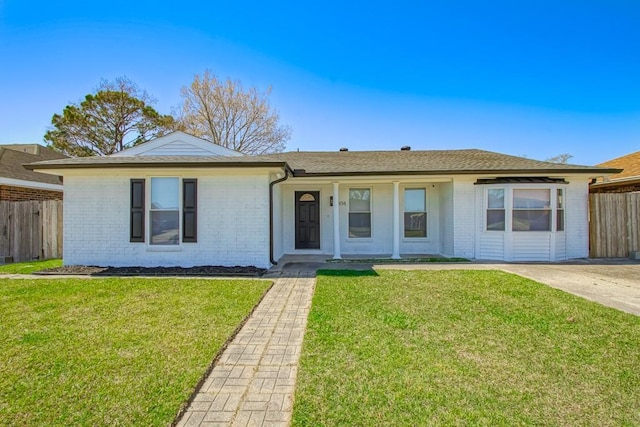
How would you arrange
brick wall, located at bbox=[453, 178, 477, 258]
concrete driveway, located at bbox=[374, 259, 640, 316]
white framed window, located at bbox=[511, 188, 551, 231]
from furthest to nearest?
brick wall, located at bbox=[453, 178, 477, 258], white framed window, located at bbox=[511, 188, 551, 231], concrete driveway, located at bbox=[374, 259, 640, 316]

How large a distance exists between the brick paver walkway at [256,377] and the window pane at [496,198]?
7.48 metres

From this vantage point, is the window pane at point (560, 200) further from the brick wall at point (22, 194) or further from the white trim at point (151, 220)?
the brick wall at point (22, 194)

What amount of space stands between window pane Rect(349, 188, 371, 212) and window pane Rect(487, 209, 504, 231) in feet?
12.6

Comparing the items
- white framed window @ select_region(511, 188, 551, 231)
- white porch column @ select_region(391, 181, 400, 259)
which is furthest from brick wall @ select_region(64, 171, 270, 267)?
white framed window @ select_region(511, 188, 551, 231)

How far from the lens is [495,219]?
31.5 feet

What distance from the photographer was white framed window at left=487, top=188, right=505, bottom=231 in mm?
9469

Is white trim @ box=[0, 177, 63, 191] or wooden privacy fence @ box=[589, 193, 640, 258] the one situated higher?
white trim @ box=[0, 177, 63, 191]

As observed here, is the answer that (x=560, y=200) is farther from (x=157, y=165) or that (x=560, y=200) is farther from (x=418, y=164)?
(x=157, y=165)

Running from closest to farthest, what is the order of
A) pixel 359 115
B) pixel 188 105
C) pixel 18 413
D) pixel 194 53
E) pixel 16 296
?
pixel 18 413
pixel 16 296
pixel 194 53
pixel 359 115
pixel 188 105

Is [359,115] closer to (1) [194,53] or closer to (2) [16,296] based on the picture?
(1) [194,53]

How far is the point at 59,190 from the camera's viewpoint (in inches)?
557

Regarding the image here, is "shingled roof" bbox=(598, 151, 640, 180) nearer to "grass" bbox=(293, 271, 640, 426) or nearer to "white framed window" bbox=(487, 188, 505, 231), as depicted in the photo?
"white framed window" bbox=(487, 188, 505, 231)

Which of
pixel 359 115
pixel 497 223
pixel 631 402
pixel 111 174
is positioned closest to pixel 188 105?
pixel 359 115

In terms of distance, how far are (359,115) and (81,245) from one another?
12.4 metres
